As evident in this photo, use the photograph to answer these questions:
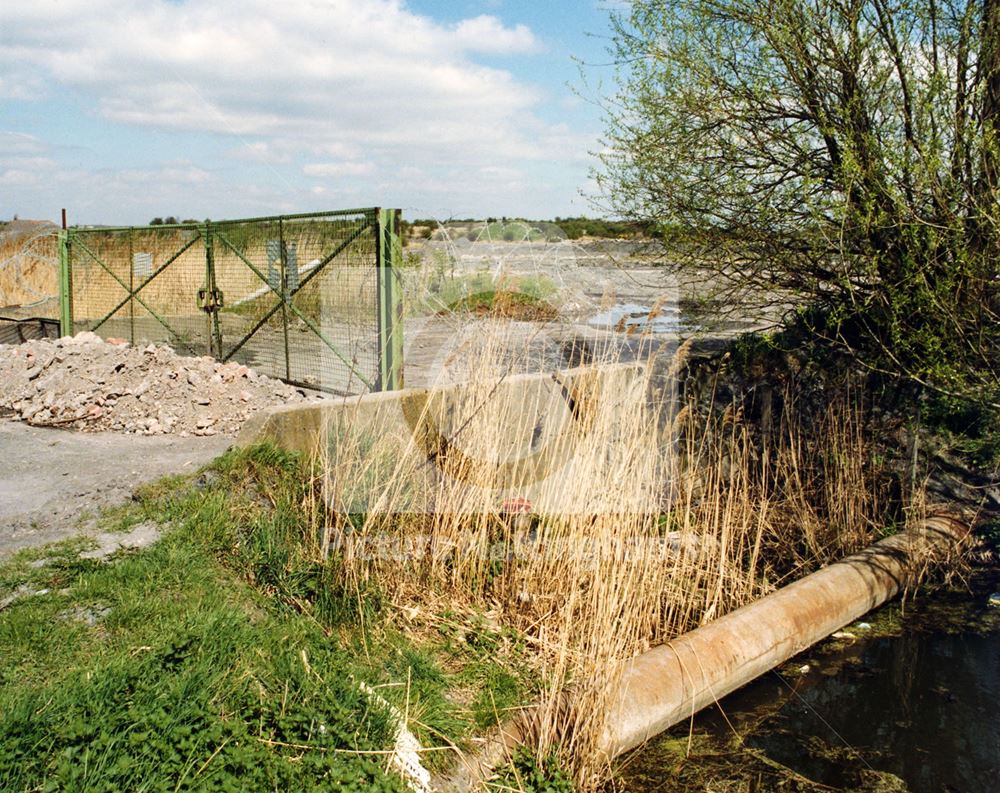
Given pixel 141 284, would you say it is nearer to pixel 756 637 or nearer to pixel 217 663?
pixel 217 663

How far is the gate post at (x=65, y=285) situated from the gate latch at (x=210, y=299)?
12.9 feet

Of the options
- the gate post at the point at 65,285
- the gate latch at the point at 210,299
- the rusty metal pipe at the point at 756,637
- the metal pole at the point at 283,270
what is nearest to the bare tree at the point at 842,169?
the rusty metal pipe at the point at 756,637

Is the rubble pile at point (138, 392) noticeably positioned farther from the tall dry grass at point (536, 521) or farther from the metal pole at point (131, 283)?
the metal pole at point (131, 283)

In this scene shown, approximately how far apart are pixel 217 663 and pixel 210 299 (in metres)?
6.96

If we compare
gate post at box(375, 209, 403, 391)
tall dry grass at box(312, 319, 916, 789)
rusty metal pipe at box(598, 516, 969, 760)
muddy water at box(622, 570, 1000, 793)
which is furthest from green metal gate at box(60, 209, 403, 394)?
muddy water at box(622, 570, 1000, 793)

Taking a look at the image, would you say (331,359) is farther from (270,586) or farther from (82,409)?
(270,586)

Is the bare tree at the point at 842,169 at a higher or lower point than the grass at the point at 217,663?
→ higher

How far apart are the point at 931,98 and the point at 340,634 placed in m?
4.91

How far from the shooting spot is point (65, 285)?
496 inches

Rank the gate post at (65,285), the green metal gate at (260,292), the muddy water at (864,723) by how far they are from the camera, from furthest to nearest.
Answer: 1. the gate post at (65,285)
2. the green metal gate at (260,292)
3. the muddy water at (864,723)

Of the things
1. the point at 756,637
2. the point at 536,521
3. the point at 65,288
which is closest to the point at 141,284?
the point at 65,288

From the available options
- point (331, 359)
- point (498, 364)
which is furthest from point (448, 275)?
point (498, 364)

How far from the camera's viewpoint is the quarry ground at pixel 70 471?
497cm

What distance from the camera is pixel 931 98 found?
584 centimetres
